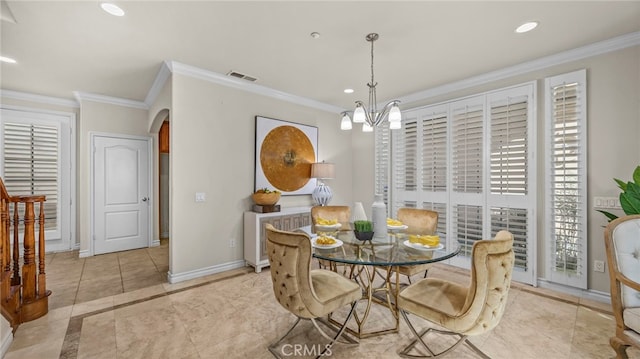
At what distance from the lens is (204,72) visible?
11.3 feet

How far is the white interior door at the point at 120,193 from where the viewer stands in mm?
4559

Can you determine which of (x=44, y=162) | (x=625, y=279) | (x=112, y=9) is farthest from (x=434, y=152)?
(x=44, y=162)

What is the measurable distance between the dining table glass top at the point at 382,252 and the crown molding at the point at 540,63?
2572 mm

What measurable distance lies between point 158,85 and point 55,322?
2.95 m

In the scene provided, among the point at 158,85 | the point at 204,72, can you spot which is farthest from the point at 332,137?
the point at 158,85

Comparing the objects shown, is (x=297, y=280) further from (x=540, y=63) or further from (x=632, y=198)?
(x=540, y=63)

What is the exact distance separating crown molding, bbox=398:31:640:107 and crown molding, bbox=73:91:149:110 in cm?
472

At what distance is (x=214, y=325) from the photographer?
2.37 meters

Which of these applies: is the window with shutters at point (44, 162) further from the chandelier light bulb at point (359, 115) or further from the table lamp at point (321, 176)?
the chandelier light bulb at point (359, 115)

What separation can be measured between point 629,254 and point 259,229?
3.42 m

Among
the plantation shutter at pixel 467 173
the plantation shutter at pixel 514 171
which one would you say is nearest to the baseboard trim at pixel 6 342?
the plantation shutter at pixel 467 173

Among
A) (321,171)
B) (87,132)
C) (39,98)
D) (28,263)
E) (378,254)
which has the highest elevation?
(39,98)

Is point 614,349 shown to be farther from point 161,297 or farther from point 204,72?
point 204,72

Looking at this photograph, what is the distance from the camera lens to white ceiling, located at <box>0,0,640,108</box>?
2189 mm
